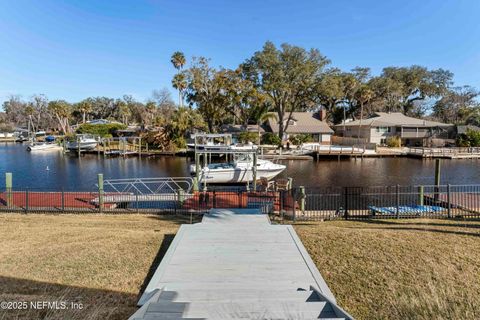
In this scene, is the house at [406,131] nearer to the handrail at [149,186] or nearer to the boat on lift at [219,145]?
the boat on lift at [219,145]

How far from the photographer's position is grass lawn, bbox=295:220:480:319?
5102 mm

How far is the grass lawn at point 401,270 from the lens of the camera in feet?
16.7

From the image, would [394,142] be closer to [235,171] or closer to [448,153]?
[448,153]

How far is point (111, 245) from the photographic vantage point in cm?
775

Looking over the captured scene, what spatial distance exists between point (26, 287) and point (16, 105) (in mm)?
135379

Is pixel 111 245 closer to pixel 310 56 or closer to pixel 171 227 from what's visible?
pixel 171 227

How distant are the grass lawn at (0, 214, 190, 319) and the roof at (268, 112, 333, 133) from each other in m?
47.5

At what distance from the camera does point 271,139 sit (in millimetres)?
51719

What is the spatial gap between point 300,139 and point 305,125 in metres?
4.67

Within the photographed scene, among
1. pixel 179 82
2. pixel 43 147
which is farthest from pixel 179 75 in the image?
pixel 43 147

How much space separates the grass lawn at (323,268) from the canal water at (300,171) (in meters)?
17.0

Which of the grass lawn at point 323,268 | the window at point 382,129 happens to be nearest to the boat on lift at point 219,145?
the grass lawn at point 323,268

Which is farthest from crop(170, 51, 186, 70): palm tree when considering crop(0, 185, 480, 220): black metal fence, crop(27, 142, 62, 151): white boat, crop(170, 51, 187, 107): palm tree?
crop(0, 185, 480, 220): black metal fence

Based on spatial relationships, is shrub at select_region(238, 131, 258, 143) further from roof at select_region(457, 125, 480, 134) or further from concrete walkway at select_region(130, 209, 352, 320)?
concrete walkway at select_region(130, 209, 352, 320)
